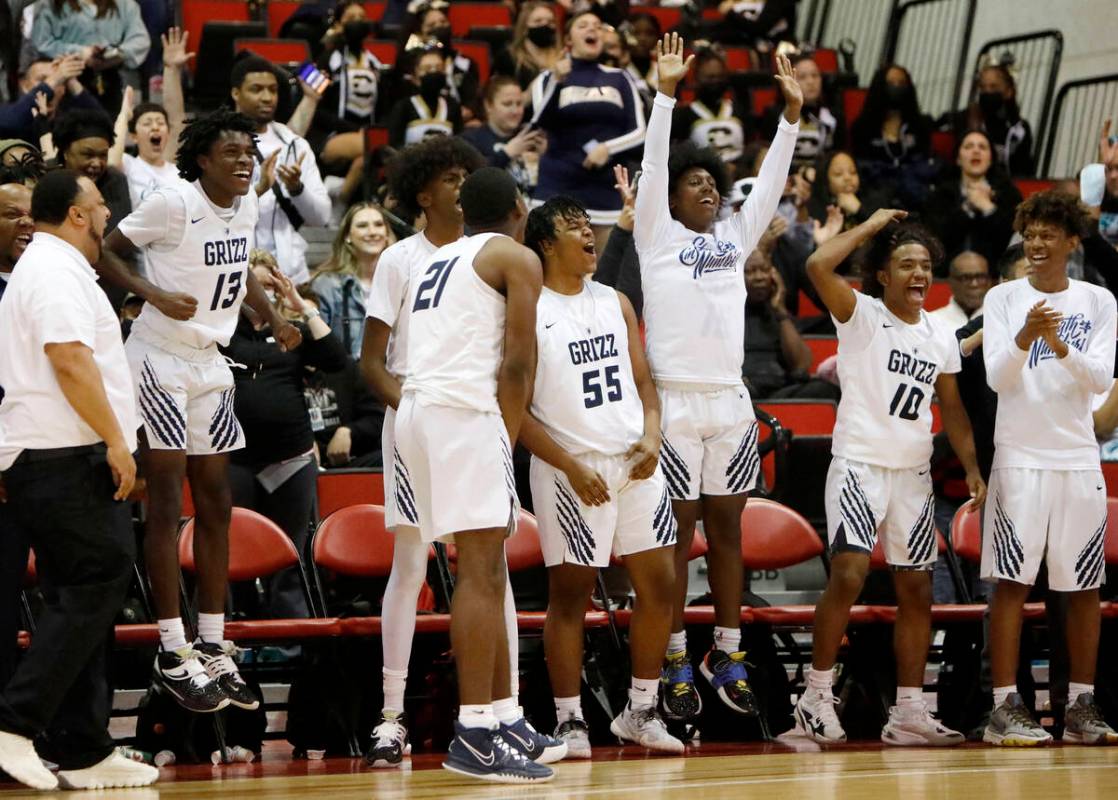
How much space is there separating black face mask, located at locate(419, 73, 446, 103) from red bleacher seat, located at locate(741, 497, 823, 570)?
4.60m

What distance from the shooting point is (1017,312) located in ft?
22.9

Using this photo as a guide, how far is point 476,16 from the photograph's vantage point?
45.0ft

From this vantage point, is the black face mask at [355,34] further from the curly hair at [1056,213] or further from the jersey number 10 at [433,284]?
the jersey number 10 at [433,284]

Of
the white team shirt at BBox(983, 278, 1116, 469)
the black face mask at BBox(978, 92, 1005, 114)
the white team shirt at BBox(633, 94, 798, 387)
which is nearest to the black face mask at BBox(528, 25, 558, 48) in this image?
the black face mask at BBox(978, 92, 1005, 114)

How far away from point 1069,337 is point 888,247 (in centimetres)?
82

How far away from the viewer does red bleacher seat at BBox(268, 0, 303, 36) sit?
1305 centimetres

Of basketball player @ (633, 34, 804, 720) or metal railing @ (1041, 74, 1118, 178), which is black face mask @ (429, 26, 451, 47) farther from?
basketball player @ (633, 34, 804, 720)

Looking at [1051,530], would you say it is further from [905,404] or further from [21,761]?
[21,761]

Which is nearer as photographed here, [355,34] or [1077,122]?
[355,34]

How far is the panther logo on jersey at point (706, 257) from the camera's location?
668cm

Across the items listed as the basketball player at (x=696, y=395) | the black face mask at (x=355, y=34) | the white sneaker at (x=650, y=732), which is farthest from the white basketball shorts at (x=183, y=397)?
the black face mask at (x=355, y=34)

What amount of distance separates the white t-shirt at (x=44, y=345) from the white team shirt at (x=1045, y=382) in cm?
344

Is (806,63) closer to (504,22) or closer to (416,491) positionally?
(504,22)

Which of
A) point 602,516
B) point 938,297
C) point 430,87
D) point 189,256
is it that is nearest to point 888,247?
point 602,516
